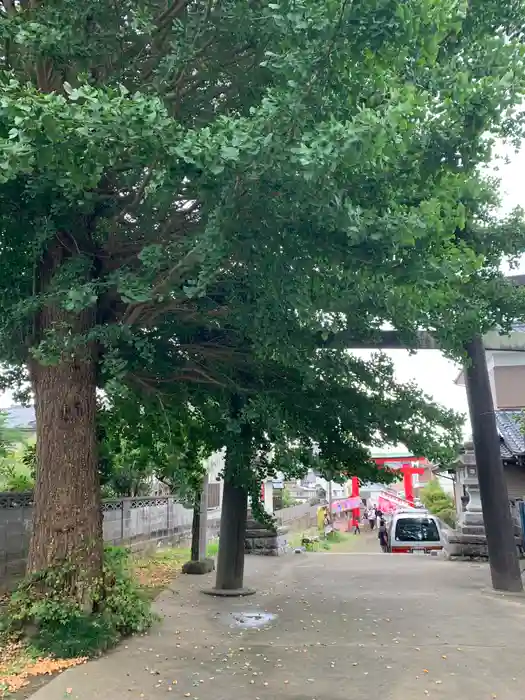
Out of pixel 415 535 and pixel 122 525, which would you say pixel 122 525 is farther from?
pixel 415 535

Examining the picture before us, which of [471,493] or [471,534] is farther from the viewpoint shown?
[471,493]

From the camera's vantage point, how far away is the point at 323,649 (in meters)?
7.34

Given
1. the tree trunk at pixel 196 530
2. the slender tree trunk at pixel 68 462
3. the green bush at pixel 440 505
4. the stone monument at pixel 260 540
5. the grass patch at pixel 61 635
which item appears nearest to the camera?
the grass patch at pixel 61 635

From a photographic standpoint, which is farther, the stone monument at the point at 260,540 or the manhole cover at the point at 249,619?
the stone monument at the point at 260,540

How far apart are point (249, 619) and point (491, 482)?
5.45m

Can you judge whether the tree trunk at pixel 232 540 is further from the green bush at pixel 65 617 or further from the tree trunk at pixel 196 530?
the green bush at pixel 65 617

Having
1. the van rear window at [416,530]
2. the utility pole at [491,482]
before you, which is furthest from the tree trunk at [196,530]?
the van rear window at [416,530]

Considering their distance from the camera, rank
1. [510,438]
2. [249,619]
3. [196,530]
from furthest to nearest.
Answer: [510,438] → [196,530] → [249,619]

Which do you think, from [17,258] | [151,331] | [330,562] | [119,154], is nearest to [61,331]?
[17,258]

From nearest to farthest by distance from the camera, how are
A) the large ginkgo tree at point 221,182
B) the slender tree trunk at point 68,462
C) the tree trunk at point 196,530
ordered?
the large ginkgo tree at point 221,182
the slender tree trunk at point 68,462
the tree trunk at point 196,530

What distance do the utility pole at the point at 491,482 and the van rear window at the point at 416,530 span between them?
8.44m

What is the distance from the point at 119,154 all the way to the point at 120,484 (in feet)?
43.4

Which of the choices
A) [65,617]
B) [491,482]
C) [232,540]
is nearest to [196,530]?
[232,540]

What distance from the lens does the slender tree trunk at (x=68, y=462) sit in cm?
705
